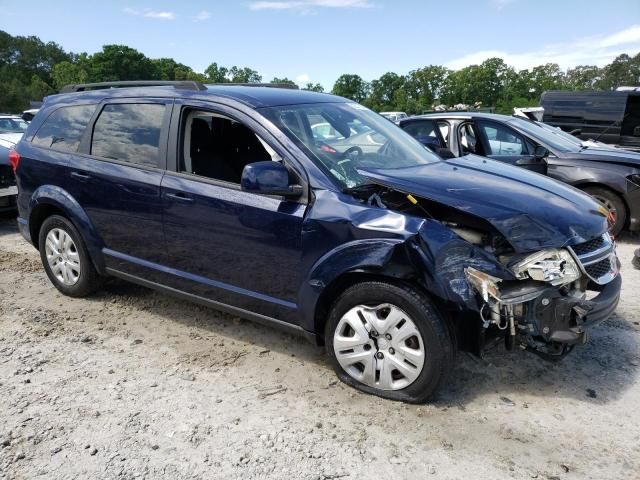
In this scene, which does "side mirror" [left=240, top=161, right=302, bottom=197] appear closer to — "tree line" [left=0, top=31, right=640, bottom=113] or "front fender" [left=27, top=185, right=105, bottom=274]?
"front fender" [left=27, top=185, right=105, bottom=274]

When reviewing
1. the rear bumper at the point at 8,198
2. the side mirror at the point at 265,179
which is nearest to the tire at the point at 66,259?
the side mirror at the point at 265,179

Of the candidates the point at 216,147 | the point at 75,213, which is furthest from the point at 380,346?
the point at 75,213

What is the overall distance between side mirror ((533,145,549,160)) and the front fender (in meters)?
5.37

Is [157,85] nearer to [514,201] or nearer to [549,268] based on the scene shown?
[514,201]

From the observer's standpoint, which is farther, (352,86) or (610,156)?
(352,86)

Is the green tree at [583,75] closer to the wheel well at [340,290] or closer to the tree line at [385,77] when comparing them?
the tree line at [385,77]

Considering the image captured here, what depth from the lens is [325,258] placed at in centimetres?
301

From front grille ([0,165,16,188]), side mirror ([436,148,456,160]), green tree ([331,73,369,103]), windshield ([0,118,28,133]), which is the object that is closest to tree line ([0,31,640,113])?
green tree ([331,73,369,103])

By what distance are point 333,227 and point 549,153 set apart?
15.9 ft

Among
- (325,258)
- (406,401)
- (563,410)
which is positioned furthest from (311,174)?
(563,410)

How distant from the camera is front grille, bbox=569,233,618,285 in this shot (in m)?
2.99

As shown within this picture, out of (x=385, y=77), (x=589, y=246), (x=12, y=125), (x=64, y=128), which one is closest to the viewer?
(x=589, y=246)

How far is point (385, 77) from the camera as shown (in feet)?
293

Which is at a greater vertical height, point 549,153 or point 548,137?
point 548,137
